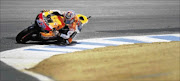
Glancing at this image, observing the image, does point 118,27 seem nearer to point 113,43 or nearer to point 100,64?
point 113,43

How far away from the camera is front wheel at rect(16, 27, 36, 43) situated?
529 inches

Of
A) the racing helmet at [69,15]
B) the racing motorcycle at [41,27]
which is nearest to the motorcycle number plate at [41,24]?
the racing motorcycle at [41,27]

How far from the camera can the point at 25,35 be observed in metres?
13.5

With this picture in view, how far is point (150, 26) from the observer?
17984 millimetres

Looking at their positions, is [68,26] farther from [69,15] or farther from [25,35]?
[25,35]

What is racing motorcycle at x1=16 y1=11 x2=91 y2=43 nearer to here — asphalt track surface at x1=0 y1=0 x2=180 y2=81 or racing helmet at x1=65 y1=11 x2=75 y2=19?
racing helmet at x1=65 y1=11 x2=75 y2=19

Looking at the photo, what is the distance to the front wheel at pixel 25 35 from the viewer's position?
13430 millimetres

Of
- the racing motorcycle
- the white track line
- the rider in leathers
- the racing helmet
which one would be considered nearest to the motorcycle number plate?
the racing motorcycle

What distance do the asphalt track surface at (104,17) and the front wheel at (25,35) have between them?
0.21 metres

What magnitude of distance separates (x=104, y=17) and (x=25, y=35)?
706 centimetres

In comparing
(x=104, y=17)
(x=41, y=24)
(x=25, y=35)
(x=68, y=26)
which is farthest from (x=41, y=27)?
(x=104, y=17)

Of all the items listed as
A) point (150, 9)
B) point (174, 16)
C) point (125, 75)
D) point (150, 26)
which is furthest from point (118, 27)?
point (125, 75)

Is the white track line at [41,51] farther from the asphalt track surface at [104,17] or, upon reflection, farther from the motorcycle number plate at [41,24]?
the motorcycle number plate at [41,24]

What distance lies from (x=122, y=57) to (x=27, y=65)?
2.19m
